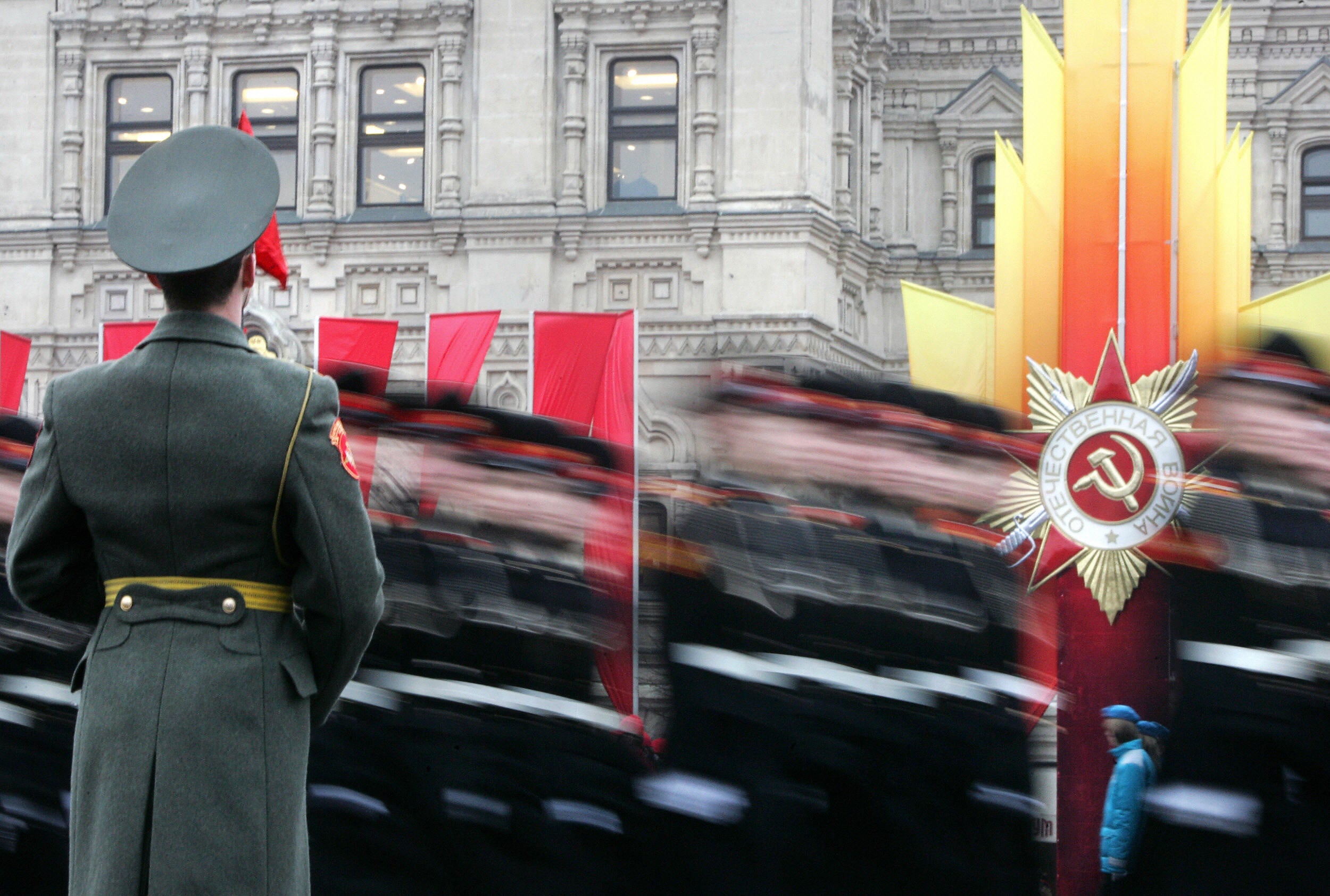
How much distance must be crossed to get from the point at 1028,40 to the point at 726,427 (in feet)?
26.2

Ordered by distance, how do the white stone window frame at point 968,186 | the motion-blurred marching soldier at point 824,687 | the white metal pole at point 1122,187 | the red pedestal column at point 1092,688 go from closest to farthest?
1. the motion-blurred marching soldier at point 824,687
2. the red pedestal column at point 1092,688
3. the white metal pole at point 1122,187
4. the white stone window frame at point 968,186

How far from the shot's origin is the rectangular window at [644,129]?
1967cm

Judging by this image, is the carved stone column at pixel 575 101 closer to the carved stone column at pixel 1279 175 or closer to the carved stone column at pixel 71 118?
the carved stone column at pixel 71 118

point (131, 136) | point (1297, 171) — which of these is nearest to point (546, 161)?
point (131, 136)

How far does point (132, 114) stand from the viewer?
2055cm

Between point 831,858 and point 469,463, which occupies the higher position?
point 469,463

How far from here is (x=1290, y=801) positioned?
4832 mm

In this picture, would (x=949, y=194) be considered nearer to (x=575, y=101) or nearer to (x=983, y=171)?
(x=983, y=171)

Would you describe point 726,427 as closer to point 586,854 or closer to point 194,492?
point 586,854

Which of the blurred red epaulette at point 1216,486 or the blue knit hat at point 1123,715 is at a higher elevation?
the blurred red epaulette at point 1216,486

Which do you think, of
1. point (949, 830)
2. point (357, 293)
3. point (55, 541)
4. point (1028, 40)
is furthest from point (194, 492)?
point (357, 293)

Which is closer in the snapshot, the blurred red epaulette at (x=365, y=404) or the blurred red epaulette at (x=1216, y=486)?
the blurred red epaulette at (x=1216, y=486)

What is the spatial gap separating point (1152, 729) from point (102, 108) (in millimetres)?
17620

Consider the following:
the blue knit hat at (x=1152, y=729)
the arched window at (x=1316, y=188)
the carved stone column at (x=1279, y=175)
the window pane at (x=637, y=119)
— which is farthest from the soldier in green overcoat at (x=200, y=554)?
the arched window at (x=1316, y=188)
